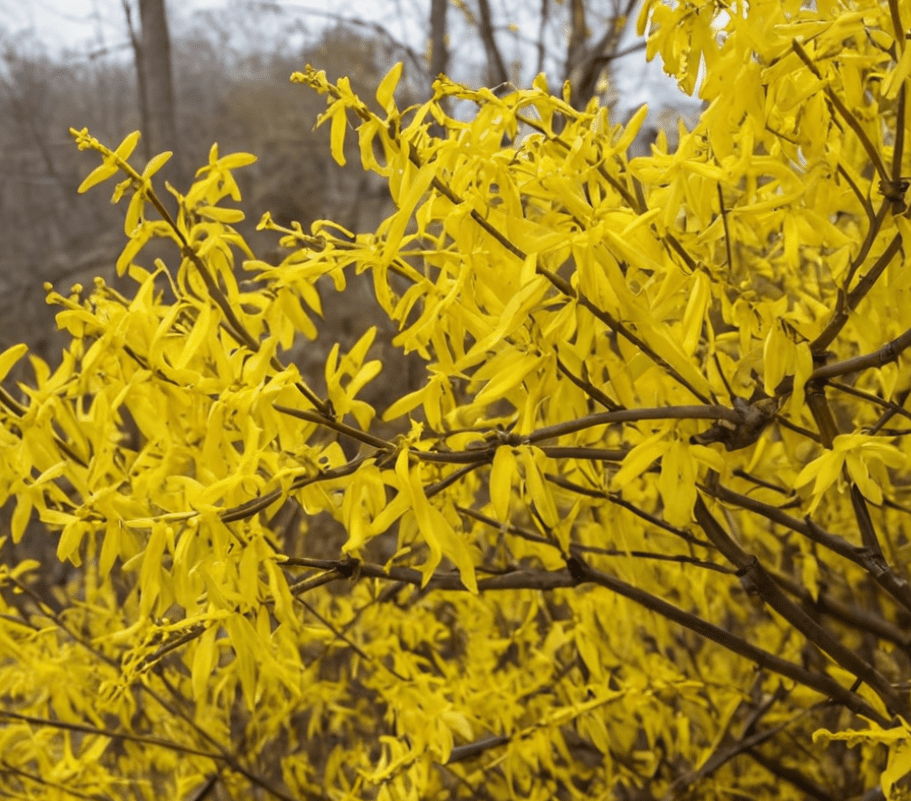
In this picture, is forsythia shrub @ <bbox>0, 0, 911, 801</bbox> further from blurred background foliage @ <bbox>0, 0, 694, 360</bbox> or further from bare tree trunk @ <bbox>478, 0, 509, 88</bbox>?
blurred background foliage @ <bbox>0, 0, 694, 360</bbox>

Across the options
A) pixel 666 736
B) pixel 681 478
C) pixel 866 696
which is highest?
pixel 681 478

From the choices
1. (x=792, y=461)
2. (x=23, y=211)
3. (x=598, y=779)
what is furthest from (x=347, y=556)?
(x=23, y=211)

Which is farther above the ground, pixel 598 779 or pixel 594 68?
pixel 594 68

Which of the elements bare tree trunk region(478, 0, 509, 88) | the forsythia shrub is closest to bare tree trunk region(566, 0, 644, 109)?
bare tree trunk region(478, 0, 509, 88)

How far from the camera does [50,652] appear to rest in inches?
79.7

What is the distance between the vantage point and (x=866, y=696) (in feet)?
4.77

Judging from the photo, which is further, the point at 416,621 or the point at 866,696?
the point at 416,621

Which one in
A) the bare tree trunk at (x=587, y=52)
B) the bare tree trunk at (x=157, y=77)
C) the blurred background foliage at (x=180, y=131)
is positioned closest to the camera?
the bare tree trunk at (x=587, y=52)

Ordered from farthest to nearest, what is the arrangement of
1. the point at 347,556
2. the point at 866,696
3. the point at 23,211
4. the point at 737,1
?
the point at 23,211
the point at 866,696
the point at 347,556
the point at 737,1

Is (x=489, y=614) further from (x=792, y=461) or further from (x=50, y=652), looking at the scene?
(x=792, y=461)

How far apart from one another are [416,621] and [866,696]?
0.96m

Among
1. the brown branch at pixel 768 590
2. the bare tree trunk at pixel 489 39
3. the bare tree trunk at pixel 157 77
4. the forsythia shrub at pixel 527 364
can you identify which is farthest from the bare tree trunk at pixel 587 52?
the brown branch at pixel 768 590

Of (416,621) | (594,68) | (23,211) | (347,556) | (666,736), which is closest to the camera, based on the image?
(347,556)

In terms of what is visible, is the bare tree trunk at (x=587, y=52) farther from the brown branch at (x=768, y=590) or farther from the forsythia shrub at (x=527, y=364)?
the brown branch at (x=768, y=590)
